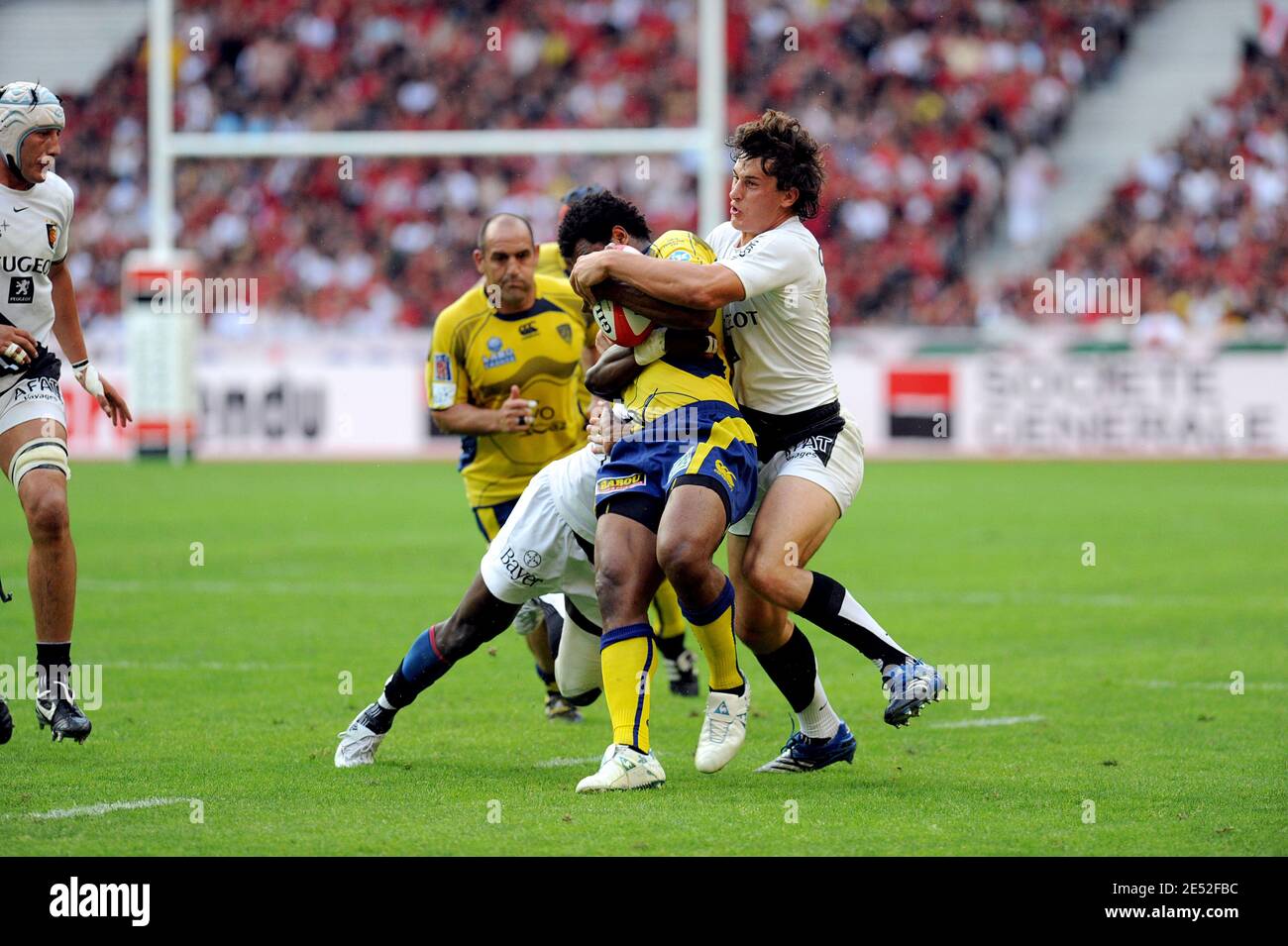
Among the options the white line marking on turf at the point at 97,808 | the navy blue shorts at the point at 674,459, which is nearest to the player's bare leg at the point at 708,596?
the navy blue shorts at the point at 674,459

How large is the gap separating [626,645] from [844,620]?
0.81 m

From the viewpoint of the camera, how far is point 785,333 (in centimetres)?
676

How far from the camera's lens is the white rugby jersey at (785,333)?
6.58 m

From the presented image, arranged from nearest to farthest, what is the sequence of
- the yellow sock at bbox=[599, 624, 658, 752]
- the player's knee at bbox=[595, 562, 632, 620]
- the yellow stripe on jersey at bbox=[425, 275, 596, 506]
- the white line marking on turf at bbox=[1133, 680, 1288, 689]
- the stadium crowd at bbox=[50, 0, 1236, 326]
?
the yellow sock at bbox=[599, 624, 658, 752] < the player's knee at bbox=[595, 562, 632, 620] < the yellow stripe on jersey at bbox=[425, 275, 596, 506] < the white line marking on turf at bbox=[1133, 680, 1288, 689] < the stadium crowd at bbox=[50, 0, 1236, 326]

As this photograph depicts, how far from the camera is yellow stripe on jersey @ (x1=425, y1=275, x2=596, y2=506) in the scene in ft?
28.1

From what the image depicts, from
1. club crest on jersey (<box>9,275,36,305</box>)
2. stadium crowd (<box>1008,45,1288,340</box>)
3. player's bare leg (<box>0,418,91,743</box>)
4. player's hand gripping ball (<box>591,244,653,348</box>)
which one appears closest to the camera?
player's hand gripping ball (<box>591,244,653,348</box>)

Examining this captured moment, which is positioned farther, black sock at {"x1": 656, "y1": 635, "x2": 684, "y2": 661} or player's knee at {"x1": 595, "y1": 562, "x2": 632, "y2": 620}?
black sock at {"x1": 656, "y1": 635, "x2": 684, "y2": 661}

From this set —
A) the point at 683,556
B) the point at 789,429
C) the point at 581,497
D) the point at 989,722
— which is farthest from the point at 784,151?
the point at 989,722

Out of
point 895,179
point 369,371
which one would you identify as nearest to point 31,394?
point 369,371

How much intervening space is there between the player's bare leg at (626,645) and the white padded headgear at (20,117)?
2.72 meters

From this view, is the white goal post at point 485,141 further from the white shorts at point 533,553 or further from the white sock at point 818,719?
the white sock at point 818,719

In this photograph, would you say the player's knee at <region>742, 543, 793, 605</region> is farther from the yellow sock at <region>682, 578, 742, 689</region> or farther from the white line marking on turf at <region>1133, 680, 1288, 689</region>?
the white line marking on turf at <region>1133, 680, 1288, 689</region>

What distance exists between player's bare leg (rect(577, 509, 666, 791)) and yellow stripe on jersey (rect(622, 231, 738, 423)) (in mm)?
378

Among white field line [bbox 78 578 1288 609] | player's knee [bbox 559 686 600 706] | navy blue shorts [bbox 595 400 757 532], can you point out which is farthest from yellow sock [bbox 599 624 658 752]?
white field line [bbox 78 578 1288 609]
